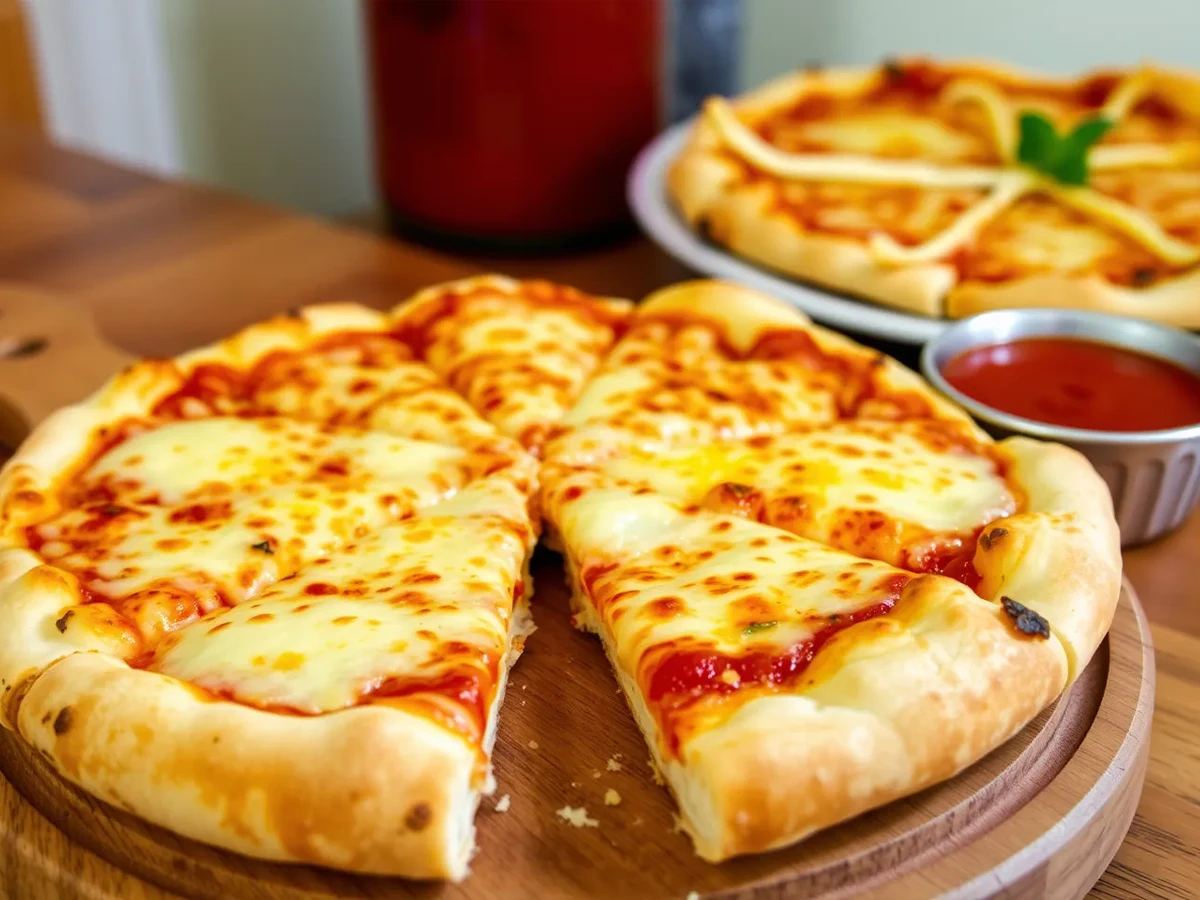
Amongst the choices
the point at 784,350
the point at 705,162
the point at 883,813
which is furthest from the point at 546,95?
the point at 883,813

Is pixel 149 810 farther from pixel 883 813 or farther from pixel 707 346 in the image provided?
pixel 707 346

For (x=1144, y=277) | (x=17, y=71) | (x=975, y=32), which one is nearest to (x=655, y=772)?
(x=1144, y=277)

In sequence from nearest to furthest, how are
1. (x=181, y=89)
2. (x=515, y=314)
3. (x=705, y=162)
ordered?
(x=515, y=314)
(x=705, y=162)
(x=181, y=89)

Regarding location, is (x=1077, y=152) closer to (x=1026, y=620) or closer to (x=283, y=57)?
(x=1026, y=620)

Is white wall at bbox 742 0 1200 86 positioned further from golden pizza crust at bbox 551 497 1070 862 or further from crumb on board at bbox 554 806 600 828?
crumb on board at bbox 554 806 600 828

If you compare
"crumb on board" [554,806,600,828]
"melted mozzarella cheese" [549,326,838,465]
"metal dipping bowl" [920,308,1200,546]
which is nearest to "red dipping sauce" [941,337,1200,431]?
"metal dipping bowl" [920,308,1200,546]

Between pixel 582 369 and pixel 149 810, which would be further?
pixel 582 369

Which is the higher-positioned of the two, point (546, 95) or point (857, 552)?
point (546, 95)

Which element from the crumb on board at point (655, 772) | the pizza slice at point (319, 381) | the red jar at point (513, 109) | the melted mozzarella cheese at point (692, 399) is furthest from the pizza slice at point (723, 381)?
the red jar at point (513, 109)

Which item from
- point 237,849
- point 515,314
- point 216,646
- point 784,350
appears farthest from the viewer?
point 515,314
